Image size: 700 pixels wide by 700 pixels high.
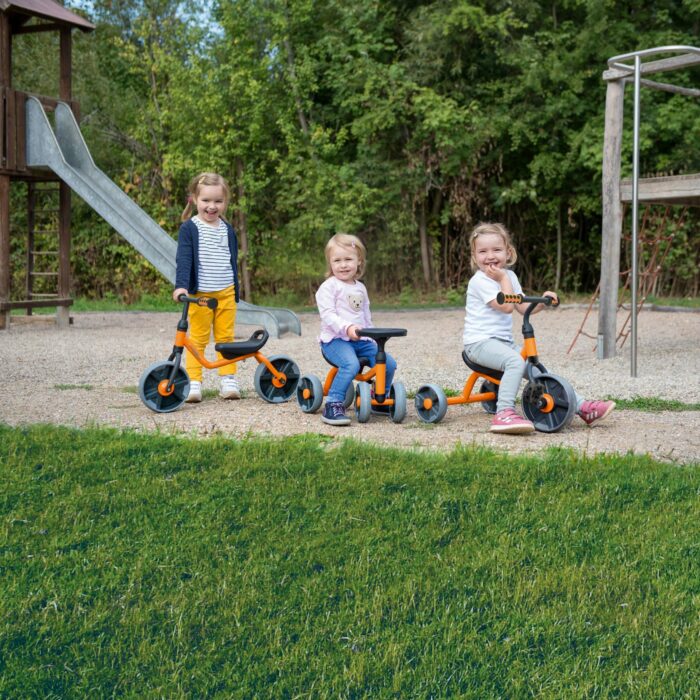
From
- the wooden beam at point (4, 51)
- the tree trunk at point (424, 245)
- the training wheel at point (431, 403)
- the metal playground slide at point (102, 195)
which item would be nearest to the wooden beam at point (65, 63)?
the metal playground slide at point (102, 195)

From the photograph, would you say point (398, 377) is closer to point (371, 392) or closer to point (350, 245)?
point (371, 392)

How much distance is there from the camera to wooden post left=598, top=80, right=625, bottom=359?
30.9ft

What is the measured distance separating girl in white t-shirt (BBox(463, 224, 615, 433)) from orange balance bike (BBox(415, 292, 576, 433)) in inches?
2.8

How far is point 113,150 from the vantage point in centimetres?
2061

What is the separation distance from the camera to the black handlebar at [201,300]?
6.33 meters

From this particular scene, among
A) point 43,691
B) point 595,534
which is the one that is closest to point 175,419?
point 595,534

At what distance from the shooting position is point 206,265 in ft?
22.6

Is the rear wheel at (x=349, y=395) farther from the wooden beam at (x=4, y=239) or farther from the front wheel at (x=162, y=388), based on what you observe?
the wooden beam at (x=4, y=239)

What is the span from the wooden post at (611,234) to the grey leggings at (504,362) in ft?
12.6

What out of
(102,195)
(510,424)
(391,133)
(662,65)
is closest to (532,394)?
(510,424)

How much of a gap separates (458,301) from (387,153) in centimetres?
316

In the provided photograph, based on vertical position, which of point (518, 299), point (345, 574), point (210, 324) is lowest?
point (345, 574)

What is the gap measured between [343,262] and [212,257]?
3.86 feet

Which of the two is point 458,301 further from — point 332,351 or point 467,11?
point 332,351
